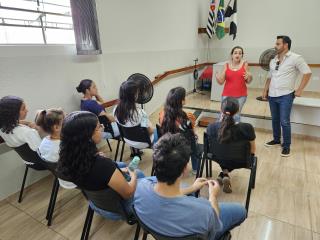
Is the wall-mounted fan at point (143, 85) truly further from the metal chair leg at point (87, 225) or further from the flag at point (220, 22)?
the flag at point (220, 22)

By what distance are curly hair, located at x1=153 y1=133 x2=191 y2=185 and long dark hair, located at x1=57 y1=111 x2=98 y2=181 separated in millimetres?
385

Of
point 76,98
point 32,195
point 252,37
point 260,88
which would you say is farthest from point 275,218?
point 252,37

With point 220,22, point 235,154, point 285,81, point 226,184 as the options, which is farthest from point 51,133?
point 220,22

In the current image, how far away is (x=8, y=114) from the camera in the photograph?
1.76 metres

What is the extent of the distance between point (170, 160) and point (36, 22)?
2.22 metres

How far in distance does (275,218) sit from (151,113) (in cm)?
286

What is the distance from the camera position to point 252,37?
5.70m

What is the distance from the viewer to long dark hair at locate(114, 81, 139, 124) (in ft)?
7.07

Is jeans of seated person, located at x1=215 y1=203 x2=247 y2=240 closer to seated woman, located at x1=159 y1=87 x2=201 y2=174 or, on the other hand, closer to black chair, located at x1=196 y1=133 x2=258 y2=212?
black chair, located at x1=196 y1=133 x2=258 y2=212

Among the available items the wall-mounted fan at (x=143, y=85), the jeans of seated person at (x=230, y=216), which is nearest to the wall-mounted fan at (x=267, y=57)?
the wall-mounted fan at (x=143, y=85)

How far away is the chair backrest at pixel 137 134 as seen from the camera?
2167 mm

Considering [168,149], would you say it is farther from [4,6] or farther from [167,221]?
[4,6]

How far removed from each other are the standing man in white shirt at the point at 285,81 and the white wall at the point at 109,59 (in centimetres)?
201

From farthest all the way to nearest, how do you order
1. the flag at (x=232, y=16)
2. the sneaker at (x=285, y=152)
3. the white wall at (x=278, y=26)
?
the flag at (x=232, y=16), the white wall at (x=278, y=26), the sneaker at (x=285, y=152)
